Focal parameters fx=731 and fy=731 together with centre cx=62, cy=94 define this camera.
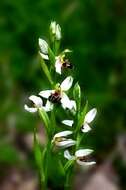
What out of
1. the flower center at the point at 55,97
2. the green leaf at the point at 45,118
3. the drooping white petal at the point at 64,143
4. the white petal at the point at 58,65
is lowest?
the drooping white petal at the point at 64,143

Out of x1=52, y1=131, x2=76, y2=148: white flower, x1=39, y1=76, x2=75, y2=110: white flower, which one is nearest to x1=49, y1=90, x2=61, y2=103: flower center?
x1=39, y1=76, x2=75, y2=110: white flower

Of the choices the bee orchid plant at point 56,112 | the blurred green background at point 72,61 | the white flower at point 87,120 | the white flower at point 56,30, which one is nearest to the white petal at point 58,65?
the bee orchid plant at point 56,112

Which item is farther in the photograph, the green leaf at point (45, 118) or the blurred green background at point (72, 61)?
the blurred green background at point (72, 61)

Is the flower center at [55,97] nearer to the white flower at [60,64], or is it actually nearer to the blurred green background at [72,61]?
the white flower at [60,64]

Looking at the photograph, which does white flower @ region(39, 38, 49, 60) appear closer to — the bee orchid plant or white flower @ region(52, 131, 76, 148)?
the bee orchid plant

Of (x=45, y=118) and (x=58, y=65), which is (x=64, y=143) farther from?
(x=58, y=65)

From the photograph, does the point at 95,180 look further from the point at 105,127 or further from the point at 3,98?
the point at 3,98

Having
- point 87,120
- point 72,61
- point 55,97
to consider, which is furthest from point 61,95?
point 72,61

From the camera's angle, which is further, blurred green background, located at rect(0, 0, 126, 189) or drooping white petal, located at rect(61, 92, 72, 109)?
blurred green background, located at rect(0, 0, 126, 189)
